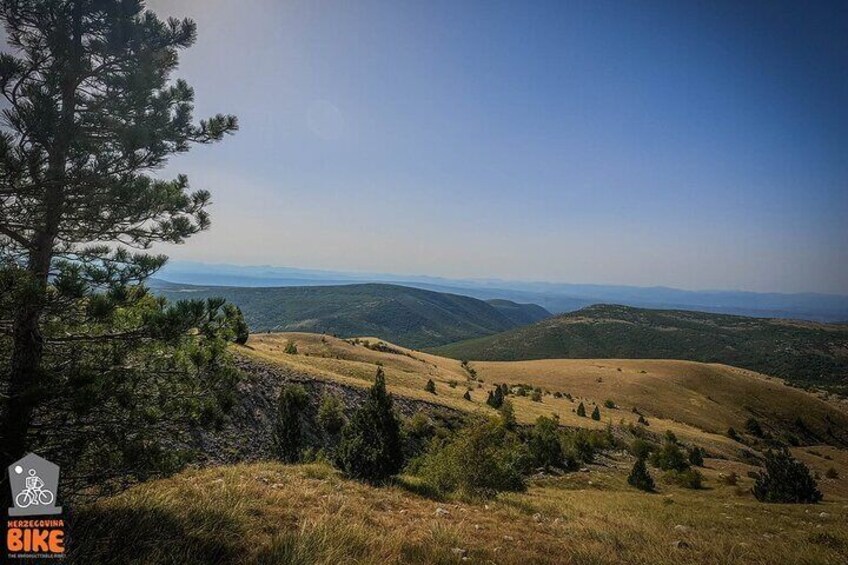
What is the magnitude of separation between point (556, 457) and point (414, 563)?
3006 cm

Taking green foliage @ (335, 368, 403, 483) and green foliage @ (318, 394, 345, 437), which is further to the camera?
green foliage @ (318, 394, 345, 437)

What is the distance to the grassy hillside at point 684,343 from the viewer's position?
153000mm

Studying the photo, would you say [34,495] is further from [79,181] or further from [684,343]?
[684,343]

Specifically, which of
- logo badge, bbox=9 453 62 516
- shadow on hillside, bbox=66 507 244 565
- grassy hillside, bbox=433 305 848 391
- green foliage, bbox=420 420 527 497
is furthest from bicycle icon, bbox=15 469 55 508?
grassy hillside, bbox=433 305 848 391

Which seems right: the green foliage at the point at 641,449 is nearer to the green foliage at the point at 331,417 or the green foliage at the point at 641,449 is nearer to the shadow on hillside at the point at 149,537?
the green foliage at the point at 331,417

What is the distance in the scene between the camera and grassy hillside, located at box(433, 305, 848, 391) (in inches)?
6024

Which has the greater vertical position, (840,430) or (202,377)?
(202,377)

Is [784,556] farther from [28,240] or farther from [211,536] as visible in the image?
[28,240]

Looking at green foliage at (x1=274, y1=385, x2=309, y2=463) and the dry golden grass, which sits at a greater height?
the dry golden grass

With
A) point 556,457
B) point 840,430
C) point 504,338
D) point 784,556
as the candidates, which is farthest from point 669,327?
point 784,556

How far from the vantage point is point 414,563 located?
16.4 ft

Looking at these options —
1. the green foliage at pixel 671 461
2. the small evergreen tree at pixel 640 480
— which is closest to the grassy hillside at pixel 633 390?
the green foliage at pixel 671 461

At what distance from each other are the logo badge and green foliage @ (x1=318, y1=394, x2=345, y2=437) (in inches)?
856

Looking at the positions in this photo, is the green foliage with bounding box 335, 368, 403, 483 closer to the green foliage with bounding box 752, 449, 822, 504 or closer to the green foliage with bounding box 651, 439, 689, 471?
the green foliage with bounding box 752, 449, 822, 504
